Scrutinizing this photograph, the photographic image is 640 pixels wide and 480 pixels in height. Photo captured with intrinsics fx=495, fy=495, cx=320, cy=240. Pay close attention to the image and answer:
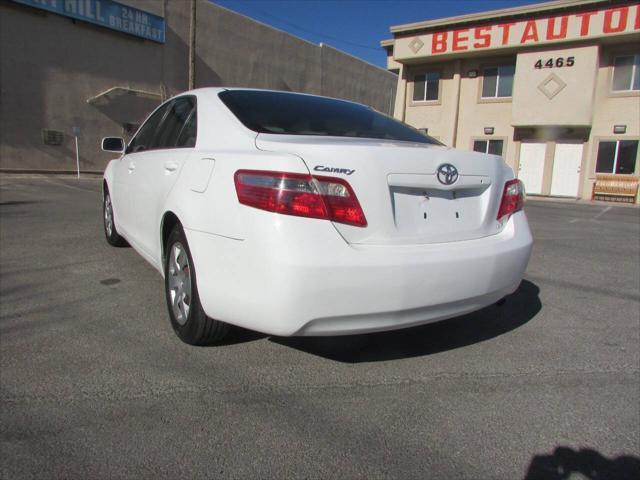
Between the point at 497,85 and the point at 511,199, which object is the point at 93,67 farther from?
the point at 511,199

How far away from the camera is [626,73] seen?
1759 cm

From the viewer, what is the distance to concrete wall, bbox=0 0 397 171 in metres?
18.7

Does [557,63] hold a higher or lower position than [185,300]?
higher

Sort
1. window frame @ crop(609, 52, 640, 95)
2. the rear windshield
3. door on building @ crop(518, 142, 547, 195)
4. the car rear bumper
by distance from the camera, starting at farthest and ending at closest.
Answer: door on building @ crop(518, 142, 547, 195), window frame @ crop(609, 52, 640, 95), the rear windshield, the car rear bumper

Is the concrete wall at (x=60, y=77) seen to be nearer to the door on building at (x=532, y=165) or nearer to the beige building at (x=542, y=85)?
the beige building at (x=542, y=85)

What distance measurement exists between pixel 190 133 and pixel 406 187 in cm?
154

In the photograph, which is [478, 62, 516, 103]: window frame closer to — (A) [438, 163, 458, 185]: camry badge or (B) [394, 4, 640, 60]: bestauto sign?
(B) [394, 4, 640, 60]: bestauto sign

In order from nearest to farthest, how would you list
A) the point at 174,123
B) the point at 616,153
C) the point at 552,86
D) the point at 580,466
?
1. the point at 580,466
2. the point at 174,123
3. the point at 616,153
4. the point at 552,86

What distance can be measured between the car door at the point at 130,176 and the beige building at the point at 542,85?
17.4 metres

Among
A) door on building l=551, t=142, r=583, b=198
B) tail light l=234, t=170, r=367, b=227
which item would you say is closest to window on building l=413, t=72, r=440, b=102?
door on building l=551, t=142, r=583, b=198

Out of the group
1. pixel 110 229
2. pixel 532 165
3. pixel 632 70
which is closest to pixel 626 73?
pixel 632 70

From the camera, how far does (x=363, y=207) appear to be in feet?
7.46

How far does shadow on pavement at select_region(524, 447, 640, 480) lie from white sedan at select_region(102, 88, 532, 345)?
0.80m

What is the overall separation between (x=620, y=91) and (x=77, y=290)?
19476 millimetres
